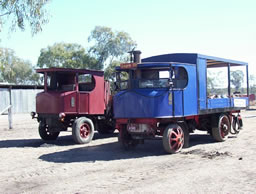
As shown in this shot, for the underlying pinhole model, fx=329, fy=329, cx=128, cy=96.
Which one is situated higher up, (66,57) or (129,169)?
(66,57)

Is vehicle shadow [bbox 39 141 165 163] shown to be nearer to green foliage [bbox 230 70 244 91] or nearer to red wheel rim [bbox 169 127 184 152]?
red wheel rim [bbox 169 127 184 152]

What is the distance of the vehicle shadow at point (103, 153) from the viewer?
8.75 meters

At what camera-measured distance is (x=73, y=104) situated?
11.9m

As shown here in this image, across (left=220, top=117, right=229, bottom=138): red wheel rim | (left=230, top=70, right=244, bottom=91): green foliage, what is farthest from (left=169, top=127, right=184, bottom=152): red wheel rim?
(left=230, top=70, right=244, bottom=91): green foliage

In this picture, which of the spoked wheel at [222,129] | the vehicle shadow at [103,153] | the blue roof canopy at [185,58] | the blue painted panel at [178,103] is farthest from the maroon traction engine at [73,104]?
the spoked wheel at [222,129]

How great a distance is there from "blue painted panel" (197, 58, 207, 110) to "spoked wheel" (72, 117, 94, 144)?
4.17 m

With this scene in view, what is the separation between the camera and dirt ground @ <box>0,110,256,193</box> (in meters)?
5.85

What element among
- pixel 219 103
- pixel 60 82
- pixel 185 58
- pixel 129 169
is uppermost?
pixel 185 58

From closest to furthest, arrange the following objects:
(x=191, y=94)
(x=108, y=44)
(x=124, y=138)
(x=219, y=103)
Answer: (x=191, y=94)
(x=124, y=138)
(x=219, y=103)
(x=108, y=44)

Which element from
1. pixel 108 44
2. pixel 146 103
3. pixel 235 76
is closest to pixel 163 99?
pixel 146 103

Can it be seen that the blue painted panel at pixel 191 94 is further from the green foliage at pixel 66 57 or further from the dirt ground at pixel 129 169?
the green foliage at pixel 66 57

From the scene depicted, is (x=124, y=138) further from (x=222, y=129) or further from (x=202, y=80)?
(x=222, y=129)

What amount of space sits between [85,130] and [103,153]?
260cm

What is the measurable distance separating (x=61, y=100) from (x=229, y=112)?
628 cm
